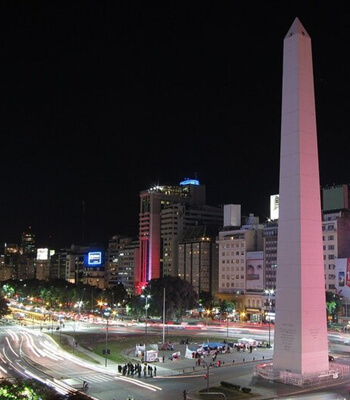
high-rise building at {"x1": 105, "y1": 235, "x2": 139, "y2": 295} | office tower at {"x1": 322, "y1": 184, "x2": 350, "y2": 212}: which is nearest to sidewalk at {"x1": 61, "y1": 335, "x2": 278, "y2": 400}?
office tower at {"x1": 322, "y1": 184, "x2": 350, "y2": 212}

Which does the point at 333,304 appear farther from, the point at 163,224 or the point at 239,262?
the point at 163,224

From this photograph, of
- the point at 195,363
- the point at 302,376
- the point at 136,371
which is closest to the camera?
the point at 302,376

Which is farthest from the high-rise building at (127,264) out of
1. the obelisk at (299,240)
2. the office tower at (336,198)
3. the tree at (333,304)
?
the obelisk at (299,240)

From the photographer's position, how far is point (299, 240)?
3991 cm

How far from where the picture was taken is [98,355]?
58.5 metres

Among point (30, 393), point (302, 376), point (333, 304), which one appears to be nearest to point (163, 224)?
point (333, 304)

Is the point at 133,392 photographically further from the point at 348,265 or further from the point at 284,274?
the point at 348,265

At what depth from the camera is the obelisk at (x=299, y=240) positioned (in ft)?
130

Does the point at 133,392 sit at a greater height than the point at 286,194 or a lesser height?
lesser

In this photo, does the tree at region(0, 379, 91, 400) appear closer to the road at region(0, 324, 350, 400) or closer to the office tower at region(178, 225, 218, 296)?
the road at region(0, 324, 350, 400)

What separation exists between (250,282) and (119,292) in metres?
31.5

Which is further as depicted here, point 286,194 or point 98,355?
point 98,355

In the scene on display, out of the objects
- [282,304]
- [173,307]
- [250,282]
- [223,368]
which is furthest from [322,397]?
Result: [250,282]

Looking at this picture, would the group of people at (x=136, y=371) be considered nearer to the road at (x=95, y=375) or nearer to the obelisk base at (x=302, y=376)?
the road at (x=95, y=375)
